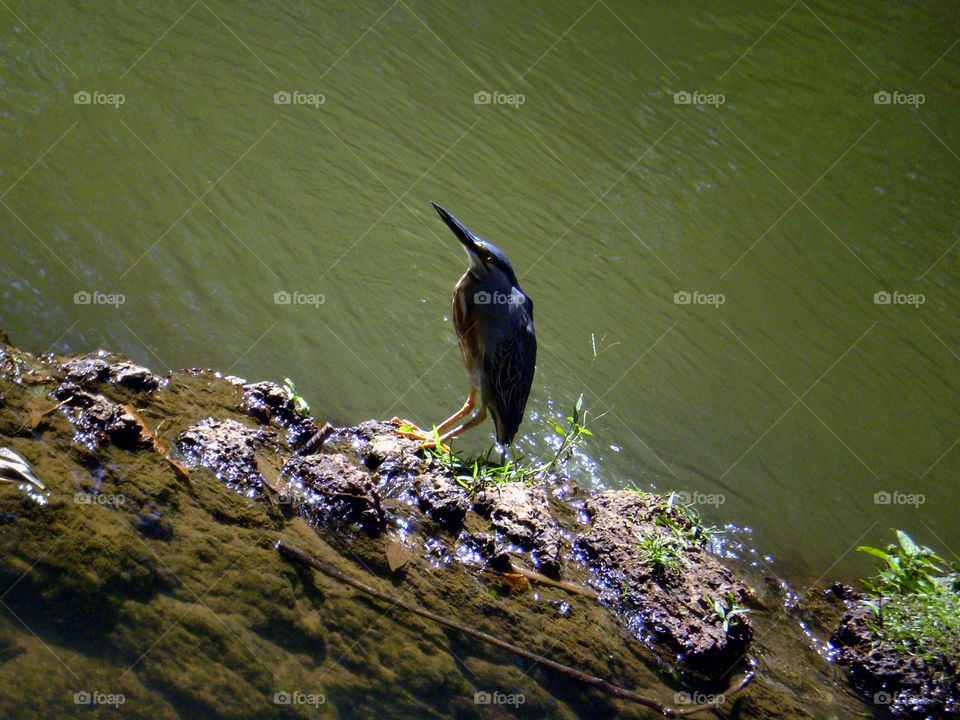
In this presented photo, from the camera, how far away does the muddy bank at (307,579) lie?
2824 mm

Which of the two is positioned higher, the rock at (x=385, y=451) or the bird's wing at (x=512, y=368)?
the bird's wing at (x=512, y=368)

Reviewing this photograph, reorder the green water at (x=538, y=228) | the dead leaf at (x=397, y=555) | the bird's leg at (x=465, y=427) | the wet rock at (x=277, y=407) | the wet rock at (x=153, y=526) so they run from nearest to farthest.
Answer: the wet rock at (x=153, y=526) < the dead leaf at (x=397, y=555) < the wet rock at (x=277, y=407) < the bird's leg at (x=465, y=427) < the green water at (x=538, y=228)

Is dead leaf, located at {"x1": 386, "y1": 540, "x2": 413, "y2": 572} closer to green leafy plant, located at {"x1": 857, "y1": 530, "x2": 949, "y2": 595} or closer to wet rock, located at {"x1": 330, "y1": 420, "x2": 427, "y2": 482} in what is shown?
wet rock, located at {"x1": 330, "y1": 420, "x2": 427, "y2": 482}

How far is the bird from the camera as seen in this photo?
16.6 ft

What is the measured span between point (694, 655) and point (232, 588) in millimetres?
2502

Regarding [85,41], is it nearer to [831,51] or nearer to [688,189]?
[688,189]

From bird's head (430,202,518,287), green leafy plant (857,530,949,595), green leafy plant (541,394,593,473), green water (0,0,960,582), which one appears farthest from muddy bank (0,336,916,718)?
bird's head (430,202,518,287)

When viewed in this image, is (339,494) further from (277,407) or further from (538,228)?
(538,228)

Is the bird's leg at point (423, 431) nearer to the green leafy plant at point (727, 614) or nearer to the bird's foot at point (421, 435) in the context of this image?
the bird's foot at point (421, 435)

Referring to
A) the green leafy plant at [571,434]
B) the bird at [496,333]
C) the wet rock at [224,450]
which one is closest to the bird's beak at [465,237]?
the bird at [496,333]

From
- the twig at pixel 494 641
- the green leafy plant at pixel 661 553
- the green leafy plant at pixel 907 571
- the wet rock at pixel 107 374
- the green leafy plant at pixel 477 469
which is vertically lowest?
the twig at pixel 494 641

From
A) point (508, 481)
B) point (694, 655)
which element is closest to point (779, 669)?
point (694, 655)

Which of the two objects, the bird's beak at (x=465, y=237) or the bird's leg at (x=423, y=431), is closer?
the bird's leg at (x=423, y=431)

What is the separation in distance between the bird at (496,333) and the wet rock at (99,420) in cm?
177
